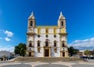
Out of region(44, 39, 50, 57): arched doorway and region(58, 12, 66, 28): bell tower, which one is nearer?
region(44, 39, 50, 57): arched doorway

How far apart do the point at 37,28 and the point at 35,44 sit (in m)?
5.81

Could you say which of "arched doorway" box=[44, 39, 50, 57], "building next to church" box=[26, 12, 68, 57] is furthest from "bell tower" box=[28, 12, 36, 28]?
"arched doorway" box=[44, 39, 50, 57]

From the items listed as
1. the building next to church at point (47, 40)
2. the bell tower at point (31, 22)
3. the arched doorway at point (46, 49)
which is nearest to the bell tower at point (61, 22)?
the building next to church at point (47, 40)

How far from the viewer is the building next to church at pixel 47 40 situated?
186ft

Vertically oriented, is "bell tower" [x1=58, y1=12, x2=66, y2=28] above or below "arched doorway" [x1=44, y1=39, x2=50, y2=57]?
above

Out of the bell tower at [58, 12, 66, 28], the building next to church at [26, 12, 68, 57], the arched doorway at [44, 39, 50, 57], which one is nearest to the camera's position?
the building next to church at [26, 12, 68, 57]

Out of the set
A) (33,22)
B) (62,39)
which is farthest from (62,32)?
(33,22)

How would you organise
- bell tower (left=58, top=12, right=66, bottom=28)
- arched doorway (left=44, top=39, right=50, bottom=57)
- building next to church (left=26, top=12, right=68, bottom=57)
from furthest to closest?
bell tower (left=58, top=12, right=66, bottom=28) → arched doorway (left=44, top=39, right=50, bottom=57) → building next to church (left=26, top=12, right=68, bottom=57)

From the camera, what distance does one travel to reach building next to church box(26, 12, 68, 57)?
56719 millimetres

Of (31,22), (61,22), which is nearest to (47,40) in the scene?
(61,22)

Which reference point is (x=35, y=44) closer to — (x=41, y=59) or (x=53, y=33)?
(x=53, y=33)

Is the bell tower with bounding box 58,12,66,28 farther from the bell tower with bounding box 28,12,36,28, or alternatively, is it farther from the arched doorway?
the bell tower with bounding box 28,12,36,28

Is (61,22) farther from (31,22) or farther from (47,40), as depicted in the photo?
(31,22)

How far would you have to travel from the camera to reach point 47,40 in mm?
57906
